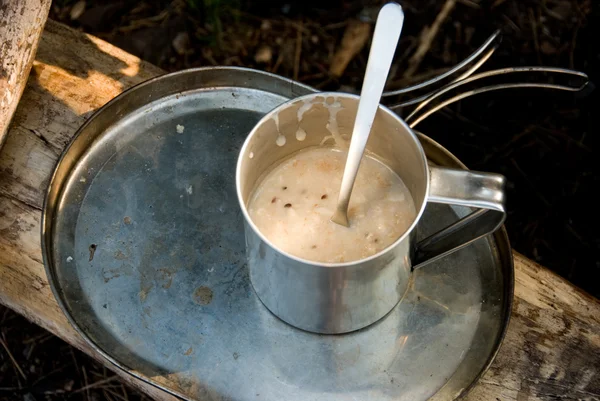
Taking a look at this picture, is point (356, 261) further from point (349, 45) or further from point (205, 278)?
point (349, 45)

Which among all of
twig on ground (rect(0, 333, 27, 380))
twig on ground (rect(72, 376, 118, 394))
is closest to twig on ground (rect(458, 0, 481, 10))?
twig on ground (rect(72, 376, 118, 394))

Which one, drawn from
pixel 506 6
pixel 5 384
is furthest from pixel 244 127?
pixel 506 6

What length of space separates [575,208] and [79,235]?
99cm

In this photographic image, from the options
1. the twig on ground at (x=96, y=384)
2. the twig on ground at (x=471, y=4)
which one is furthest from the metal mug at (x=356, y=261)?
the twig on ground at (x=471, y=4)

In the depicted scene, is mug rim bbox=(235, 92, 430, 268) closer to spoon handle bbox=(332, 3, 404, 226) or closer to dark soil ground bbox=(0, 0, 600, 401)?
spoon handle bbox=(332, 3, 404, 226)

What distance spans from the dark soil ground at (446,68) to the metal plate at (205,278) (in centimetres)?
47

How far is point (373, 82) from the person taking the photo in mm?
667

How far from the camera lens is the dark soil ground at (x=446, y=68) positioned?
50.6 inches

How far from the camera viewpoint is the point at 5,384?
1254mm

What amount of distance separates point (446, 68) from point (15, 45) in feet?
3.12

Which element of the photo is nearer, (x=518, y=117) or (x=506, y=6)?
(x=518, y=117)

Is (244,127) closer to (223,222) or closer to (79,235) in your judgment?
(223,222)

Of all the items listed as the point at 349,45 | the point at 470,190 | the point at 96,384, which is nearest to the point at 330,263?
the point at 470,190

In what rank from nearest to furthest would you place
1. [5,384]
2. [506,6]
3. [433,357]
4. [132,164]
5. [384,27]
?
[384,27] < [433,357] < [132,164] < [5,384] < [506,6]
